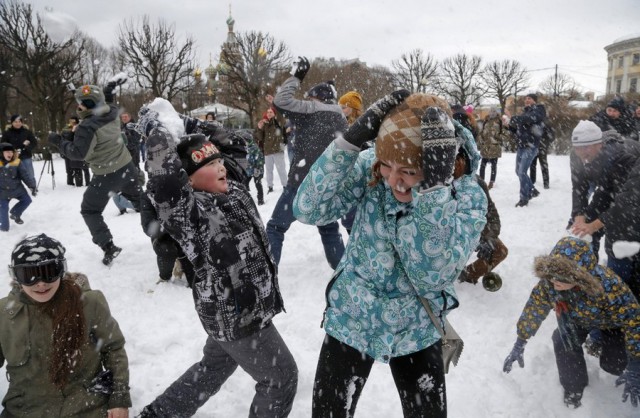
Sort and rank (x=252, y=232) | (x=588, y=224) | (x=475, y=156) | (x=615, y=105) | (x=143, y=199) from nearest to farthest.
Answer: (x=475, y=156) < (x=143, y=199) < (x=252, y=232) < (x=588, y=224) < (x=615, y=105)

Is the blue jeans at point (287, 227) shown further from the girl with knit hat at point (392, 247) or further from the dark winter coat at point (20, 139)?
the dark winter coat at point (20, 139)

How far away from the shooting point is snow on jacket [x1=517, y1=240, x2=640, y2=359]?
112 inches

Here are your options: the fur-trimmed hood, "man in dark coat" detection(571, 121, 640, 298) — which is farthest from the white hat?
the fur-trimmed hood

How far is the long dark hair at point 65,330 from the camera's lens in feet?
7.72

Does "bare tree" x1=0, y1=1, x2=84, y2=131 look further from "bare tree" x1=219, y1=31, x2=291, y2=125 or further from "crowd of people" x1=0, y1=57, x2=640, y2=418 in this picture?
"crowd of people" x1=0, y1=57, x2=640, y2=418

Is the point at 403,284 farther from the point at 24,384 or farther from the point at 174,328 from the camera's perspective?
the point at 174,328

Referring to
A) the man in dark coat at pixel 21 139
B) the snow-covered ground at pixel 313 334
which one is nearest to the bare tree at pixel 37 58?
the man in dark coat at pixel 21 139

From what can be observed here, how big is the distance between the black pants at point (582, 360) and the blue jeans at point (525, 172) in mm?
5685

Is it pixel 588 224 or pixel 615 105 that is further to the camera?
pixel 615 105

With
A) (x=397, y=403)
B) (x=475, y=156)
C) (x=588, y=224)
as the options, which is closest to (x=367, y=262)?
(x=475, y=156)

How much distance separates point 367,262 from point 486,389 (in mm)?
1939

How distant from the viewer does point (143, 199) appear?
7.04 ft

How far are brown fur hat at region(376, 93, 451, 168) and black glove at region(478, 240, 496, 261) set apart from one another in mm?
3172

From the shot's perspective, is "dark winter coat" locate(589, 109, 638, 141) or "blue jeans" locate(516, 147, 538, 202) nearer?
"dark winter coat" locate(589, 109, 638, 141)
